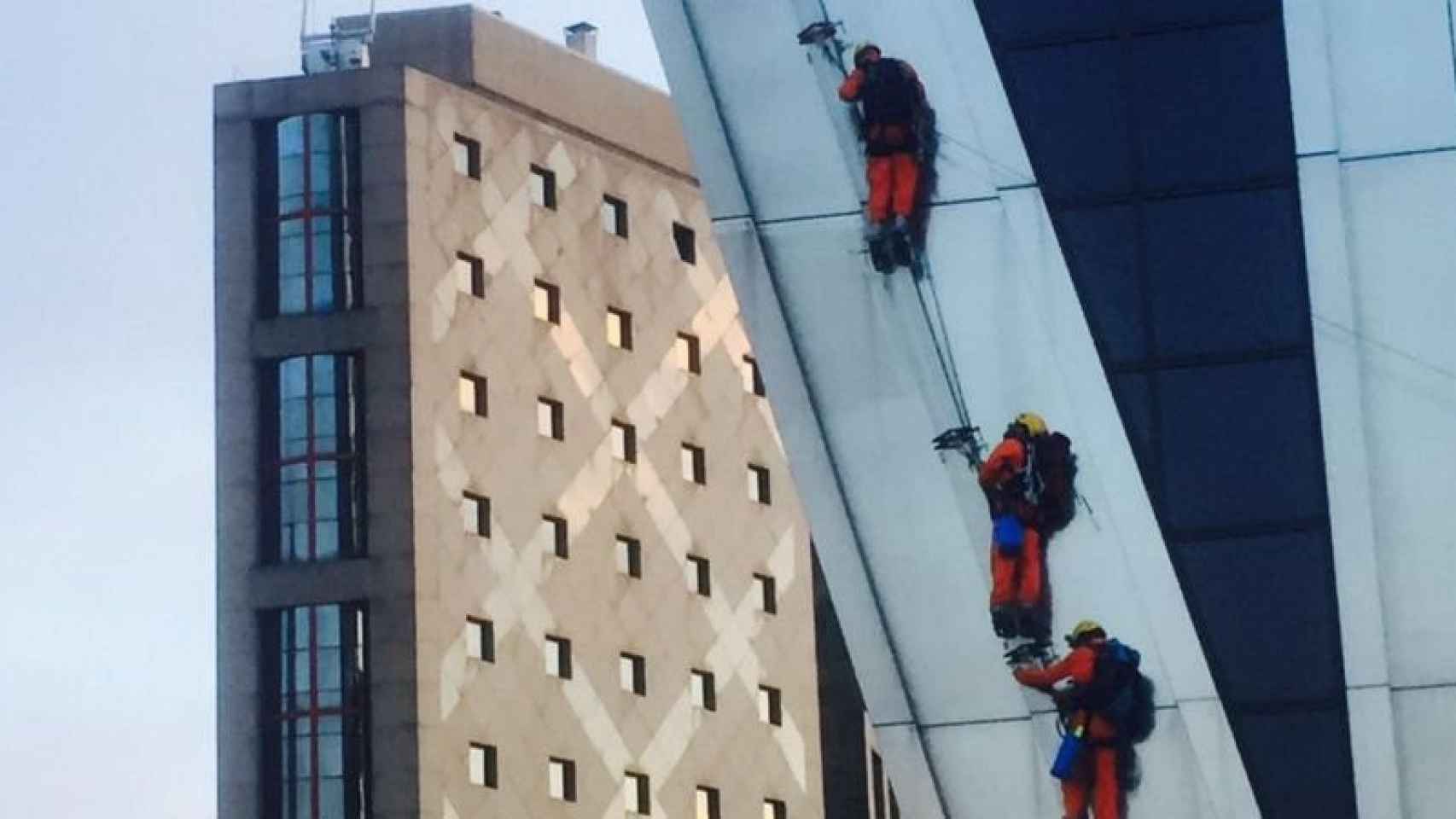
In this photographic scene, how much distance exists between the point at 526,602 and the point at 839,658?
1285 centimetres

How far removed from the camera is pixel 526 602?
74.2m

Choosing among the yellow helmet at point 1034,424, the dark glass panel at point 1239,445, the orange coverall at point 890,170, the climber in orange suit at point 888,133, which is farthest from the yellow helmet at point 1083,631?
the orange coverall at point 890,170

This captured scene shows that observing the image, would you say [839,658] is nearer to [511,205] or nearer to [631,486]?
[631,486]

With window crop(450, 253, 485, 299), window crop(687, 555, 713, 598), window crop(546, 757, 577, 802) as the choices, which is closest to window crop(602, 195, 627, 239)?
window crop(450, 253, 485, 299)

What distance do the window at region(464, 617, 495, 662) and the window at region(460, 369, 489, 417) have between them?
4316 millimetres

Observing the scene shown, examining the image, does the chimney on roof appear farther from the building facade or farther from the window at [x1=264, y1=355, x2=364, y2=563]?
the building facade

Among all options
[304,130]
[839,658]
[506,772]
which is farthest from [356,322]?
[839,658]

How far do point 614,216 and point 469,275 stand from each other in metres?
5.90

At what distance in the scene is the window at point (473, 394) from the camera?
73625 mm

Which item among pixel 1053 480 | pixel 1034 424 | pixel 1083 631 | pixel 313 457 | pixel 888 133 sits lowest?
pixel 1083 631

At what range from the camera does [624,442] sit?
259 ft

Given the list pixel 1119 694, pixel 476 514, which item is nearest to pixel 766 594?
pixel 476 514

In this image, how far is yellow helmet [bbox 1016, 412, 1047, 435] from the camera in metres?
34.6

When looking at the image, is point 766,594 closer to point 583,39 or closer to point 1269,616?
point 583,39
